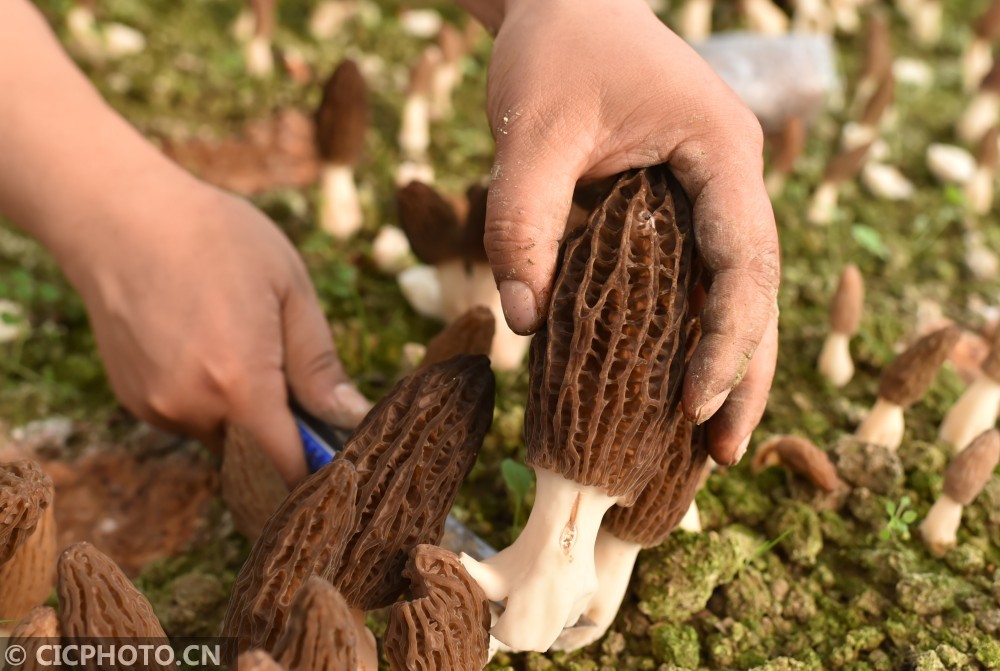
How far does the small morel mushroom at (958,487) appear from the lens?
2.50 metres

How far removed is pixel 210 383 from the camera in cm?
255

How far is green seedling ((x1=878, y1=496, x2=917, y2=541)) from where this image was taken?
2.57 meters

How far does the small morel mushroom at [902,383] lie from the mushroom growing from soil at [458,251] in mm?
1150

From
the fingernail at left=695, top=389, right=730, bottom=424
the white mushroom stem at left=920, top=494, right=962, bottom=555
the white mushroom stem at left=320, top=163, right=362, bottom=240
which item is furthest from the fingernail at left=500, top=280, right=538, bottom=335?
the white mushroom stem at left=320, top=163, right=362, bottom=240

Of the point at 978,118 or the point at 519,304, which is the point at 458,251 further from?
the point at 978,118

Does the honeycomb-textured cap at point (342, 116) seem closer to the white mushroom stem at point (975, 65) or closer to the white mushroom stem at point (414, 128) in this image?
the white mushroom stem at point (414, 128)

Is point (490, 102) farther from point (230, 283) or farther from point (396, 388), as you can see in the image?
point (230, 283)

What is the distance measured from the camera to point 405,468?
6.41 ft

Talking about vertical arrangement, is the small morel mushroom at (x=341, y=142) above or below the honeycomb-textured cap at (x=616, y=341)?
below

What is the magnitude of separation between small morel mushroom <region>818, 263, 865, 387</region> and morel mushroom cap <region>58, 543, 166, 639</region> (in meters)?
2.40

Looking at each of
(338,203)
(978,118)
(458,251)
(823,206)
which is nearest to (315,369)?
(458,251)

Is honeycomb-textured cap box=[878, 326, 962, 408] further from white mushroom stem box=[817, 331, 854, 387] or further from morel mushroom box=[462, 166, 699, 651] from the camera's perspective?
morel mushroom box=[462, 166, 699, 651]

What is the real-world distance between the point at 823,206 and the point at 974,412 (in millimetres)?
1496
